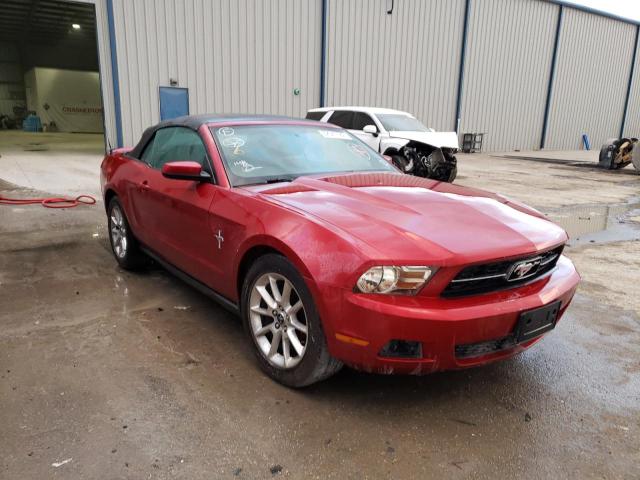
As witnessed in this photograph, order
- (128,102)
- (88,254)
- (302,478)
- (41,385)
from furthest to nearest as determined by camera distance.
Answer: (128,102), (88,254), (41,385), (302,478)

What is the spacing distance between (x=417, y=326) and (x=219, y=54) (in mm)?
15286

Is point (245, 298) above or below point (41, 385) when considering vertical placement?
above

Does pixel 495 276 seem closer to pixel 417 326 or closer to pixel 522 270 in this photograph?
pixel 522 270

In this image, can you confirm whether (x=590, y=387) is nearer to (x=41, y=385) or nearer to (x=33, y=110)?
(x=41, y=385)

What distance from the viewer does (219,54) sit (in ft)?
51.3

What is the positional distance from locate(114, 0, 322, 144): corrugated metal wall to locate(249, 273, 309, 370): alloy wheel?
13.3m

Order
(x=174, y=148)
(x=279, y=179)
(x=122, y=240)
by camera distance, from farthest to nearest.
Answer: (x=122, y=240)
(x=174, y=148)
(x=279, y=179)

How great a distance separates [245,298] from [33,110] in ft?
128

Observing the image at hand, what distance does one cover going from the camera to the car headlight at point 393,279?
2203 millimetres

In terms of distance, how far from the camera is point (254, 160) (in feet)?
11.0

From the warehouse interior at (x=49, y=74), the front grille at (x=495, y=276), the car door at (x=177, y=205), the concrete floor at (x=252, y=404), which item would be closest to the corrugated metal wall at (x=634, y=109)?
the warehouse interior at (x=49, y=74)

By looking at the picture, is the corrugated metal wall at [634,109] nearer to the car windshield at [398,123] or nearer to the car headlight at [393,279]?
the car windshield at [398,123]

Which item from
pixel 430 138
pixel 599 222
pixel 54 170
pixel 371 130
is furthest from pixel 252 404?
pixel 54 170

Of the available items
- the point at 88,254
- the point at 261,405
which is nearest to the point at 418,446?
the point at 261,405
